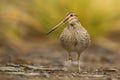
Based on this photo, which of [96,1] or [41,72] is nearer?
[41,72]

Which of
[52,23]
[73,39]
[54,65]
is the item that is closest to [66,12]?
[52,23]

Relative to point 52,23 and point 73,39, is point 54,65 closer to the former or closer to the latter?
point 73,39

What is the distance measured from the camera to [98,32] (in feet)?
45.7

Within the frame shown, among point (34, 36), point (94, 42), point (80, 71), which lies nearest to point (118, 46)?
point (94, 42)

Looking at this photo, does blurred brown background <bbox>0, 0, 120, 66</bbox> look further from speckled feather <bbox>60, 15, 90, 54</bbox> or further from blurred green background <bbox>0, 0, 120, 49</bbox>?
speckled feather <bbox>60, 15, 90, 54</bbox>

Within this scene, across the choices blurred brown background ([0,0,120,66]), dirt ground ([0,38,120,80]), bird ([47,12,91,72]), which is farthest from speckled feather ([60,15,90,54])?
blurred brown background ([0,0,120,66])

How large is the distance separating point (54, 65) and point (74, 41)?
158 centimetres

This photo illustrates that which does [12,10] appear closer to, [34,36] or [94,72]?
[34,36]

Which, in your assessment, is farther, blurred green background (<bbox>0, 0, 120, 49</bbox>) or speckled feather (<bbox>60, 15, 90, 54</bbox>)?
blurred green background (<bbox>0, 0, 120, 49</bbox>)

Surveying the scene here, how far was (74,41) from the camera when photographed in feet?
26.8

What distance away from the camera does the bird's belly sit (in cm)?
812

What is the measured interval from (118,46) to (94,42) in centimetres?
61

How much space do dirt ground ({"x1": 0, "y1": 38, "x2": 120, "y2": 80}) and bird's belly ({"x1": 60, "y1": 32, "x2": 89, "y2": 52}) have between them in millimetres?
371

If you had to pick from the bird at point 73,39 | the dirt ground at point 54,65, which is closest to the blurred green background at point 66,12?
the dirt ground at point 54,65
